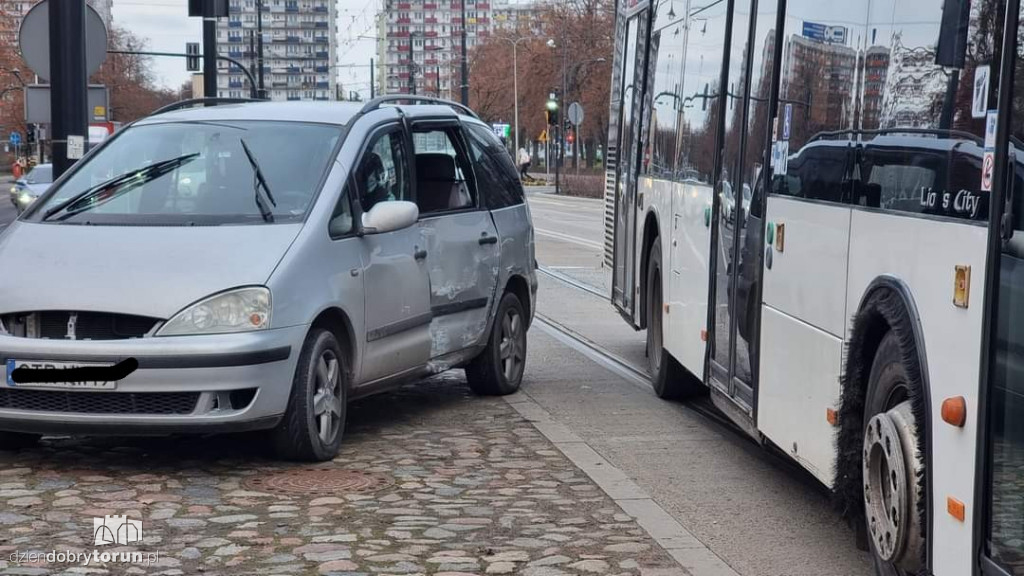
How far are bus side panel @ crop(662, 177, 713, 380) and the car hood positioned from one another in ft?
7.47

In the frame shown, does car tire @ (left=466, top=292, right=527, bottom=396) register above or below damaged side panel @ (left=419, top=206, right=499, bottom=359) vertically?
below

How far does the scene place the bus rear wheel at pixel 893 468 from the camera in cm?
470

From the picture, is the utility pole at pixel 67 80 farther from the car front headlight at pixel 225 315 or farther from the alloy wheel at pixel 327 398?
the car front headlight at pixel 225 315

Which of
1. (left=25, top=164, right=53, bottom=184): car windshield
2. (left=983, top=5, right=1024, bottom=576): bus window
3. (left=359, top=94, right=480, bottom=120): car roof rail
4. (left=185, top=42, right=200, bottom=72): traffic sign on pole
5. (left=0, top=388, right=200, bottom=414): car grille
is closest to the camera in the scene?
(left=983, top=5, right=1024, bottom=576): bus window

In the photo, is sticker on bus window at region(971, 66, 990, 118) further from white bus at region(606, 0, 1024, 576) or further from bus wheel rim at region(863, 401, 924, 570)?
bus wheel rim at region(863, 401, 924, 570)

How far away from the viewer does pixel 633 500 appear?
698 cm

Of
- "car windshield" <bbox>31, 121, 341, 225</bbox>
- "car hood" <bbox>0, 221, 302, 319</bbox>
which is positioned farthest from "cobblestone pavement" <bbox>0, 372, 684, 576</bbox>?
"car windshield" <bbox>31, 121, 341, 225</bbox>

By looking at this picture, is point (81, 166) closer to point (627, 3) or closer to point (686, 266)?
point (686, 266)

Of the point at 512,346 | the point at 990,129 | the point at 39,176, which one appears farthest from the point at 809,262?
the point at 39,176

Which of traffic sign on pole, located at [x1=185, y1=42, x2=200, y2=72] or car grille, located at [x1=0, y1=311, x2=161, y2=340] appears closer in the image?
car grille, located at [x1=0, y1=311, x2=161, y2=340]

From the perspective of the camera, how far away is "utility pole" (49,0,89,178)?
1148cm

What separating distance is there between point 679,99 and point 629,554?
14.5ft

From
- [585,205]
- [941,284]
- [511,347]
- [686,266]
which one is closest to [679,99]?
[686,266]

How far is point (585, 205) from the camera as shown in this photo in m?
48.7
